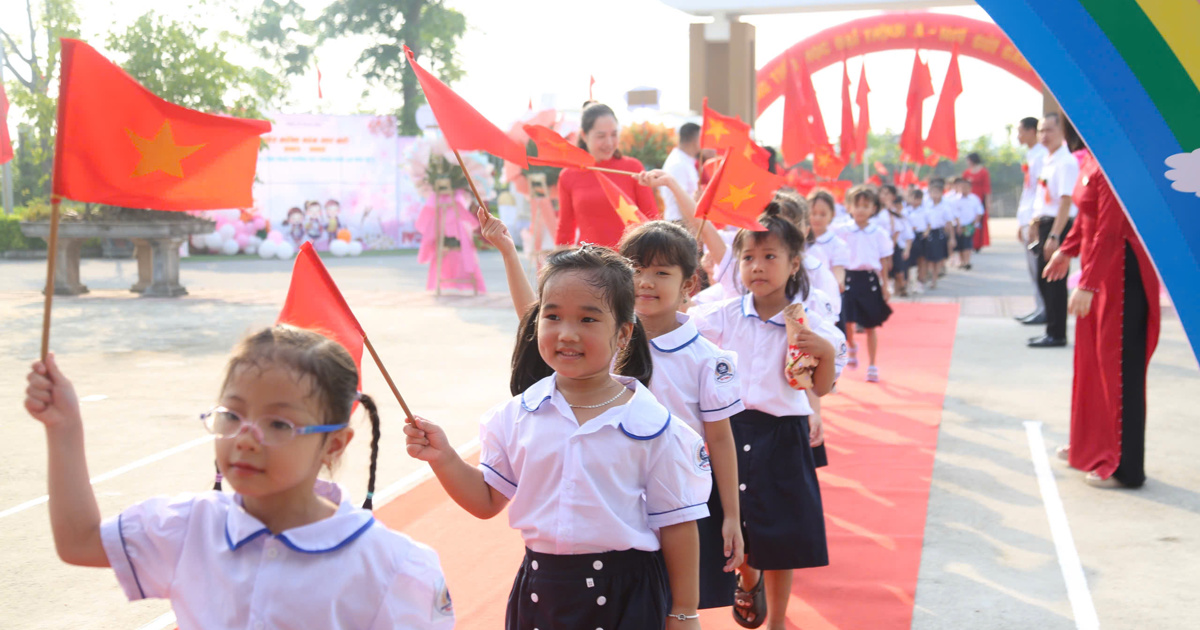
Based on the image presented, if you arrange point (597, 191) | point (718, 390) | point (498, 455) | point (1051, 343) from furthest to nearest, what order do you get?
1. point (1051, 343)
2. point (597, 191)
3. point (718, 390)
4. point (498, 455)

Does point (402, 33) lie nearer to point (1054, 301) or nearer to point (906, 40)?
point (906, 40)

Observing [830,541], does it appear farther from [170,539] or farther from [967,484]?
[170,539]

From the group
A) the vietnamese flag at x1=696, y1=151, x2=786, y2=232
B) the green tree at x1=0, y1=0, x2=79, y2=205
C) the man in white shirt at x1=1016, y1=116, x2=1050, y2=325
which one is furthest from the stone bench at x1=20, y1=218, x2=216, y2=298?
the vietnamese flag at x1=696, y1=151, x2=786, y2=232

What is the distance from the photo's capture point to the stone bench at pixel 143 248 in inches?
498

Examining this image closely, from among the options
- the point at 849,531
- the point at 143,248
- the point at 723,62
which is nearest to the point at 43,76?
the point at 143,248

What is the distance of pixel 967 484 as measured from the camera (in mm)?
5012

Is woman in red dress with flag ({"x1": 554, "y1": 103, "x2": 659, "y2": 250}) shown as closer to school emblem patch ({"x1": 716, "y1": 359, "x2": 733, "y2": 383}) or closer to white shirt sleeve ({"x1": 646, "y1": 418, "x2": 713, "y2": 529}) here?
school emblem patch ({"x1": 716, "y1": 359, "x2": 733, "y2": 383})

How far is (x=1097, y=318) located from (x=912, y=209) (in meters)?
11.5

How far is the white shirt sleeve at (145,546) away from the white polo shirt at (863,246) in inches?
262

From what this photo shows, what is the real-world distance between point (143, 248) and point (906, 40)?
494 inches

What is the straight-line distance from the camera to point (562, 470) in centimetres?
203

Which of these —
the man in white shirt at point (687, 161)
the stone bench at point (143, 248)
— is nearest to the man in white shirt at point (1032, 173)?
the man in white shirt at point (687, 161)

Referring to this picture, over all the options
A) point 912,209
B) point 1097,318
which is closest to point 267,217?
point 912,209

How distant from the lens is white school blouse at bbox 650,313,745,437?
2588 mm
